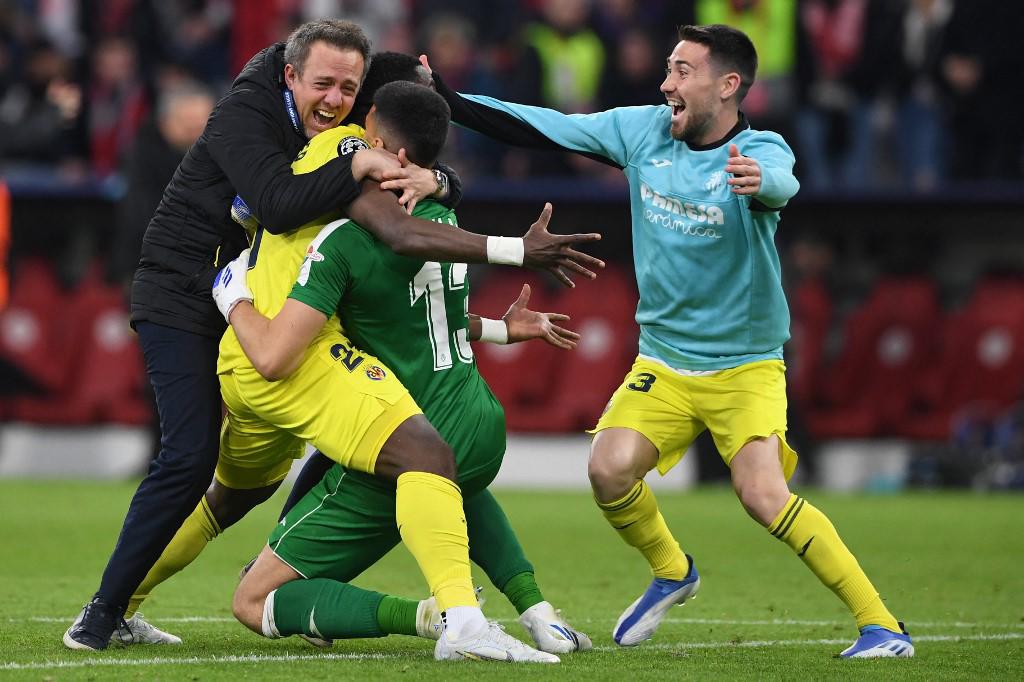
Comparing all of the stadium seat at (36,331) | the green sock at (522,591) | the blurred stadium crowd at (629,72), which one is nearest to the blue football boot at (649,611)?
the green sock at (522,591)

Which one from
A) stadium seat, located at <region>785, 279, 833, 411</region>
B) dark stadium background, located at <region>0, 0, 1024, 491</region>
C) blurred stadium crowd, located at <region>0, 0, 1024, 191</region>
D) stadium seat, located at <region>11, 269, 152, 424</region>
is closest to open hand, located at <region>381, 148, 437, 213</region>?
blurred stadium crowd, located at <region>0, 0, 1024, 191</region>

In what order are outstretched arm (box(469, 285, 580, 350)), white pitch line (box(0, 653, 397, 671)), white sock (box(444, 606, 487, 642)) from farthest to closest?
outstretched arm (box(469, 285, 580, 350)) < white pitch line (box(0, 653, 397, 671)) < white sock (box(444, 606, 487, 642))

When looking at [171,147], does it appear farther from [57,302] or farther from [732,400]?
[732,400]

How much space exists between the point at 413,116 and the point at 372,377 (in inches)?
34.3

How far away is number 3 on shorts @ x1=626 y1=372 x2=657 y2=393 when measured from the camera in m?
6.53

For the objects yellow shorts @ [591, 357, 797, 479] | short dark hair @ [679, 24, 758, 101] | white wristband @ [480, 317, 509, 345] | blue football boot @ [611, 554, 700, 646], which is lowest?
blue football boot @ [611, 554, 700, 646]

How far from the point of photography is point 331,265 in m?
5.52

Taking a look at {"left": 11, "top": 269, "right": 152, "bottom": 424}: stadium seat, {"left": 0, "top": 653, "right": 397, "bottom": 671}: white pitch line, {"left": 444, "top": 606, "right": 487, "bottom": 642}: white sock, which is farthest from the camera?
{"left": 11, "top": 269, "right": 152, "bottom": 424}: stadium seat

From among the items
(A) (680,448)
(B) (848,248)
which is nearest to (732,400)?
(A) (680,448)

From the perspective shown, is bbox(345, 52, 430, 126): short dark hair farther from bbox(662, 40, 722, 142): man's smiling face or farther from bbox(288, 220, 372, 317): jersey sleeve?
bbox(662, 40, 722, 142): man's smiling face

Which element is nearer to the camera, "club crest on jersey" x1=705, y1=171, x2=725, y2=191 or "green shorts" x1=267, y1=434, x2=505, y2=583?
"green shorts" x1=267, y1=434, x2=505, y2=583

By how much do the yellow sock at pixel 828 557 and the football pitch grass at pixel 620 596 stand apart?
0.22m

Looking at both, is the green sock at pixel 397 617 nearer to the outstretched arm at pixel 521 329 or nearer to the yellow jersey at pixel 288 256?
the yellow jersey at pixel 288 256

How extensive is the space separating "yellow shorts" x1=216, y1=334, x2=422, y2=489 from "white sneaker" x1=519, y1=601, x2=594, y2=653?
848 millimetres
